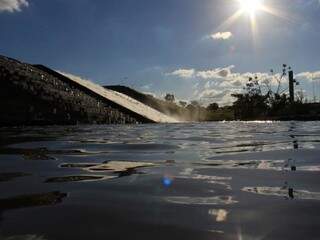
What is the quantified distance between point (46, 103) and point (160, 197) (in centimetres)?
1232

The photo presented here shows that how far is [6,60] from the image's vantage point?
55.7 feet

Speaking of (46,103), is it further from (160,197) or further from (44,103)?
(160,197)

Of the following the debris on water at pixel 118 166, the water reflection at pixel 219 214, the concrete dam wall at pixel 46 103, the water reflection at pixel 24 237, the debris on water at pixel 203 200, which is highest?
the concrete dam wall at pixel 46 103

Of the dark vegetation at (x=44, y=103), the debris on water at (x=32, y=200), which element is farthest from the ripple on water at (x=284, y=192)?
the dark vegetation at (x=44, y=103)

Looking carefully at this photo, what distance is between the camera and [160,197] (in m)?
2.61

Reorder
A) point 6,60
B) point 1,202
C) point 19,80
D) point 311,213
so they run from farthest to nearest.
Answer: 1. point 6,60
2. point 19,80
3. point 1,202
4. point 311,213

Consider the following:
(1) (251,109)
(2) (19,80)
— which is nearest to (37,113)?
(2) (19,80)

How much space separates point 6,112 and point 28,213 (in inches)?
449

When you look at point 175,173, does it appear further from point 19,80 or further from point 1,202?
point 19,80

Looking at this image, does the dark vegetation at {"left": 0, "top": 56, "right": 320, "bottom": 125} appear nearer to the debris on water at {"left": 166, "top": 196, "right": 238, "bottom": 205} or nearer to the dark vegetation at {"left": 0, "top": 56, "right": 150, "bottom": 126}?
the dark vegetation at {"left": 0, "top": 56, "right": 150, "bottom": 126}

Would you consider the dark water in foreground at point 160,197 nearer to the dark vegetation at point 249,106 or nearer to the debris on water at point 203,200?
the debris on water at point 203,200

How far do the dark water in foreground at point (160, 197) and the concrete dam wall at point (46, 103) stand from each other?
30.1 feet

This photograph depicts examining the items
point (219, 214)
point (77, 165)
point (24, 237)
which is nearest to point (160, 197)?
point (219, 214)

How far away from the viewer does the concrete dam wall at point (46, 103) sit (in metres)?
13.4
